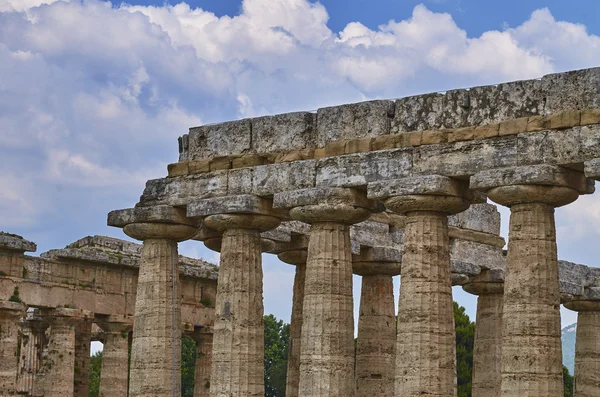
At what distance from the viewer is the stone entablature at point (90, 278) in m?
54.4

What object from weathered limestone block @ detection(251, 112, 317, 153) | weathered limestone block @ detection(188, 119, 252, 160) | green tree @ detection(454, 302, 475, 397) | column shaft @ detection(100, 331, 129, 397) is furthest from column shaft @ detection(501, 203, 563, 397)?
green tree @ detection(454, 302, 475, 397)

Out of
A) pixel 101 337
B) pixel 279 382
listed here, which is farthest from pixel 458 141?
pixel 279 382

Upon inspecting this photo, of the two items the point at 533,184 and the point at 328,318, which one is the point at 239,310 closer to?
the point at 328,318

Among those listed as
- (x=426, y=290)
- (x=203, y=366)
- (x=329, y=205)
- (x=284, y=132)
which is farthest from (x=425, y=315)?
(x=203, y=366)

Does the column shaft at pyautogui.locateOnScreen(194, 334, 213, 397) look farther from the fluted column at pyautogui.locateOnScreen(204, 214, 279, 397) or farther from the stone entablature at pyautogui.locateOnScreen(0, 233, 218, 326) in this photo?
the fluted column at pyautogui.locateOnScreen(204, 214, 279, 397)

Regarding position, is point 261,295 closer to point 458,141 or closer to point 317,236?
point 317,236

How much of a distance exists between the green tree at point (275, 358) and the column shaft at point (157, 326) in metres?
67.7

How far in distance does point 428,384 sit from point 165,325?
10465 mm

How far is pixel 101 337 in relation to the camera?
219ft

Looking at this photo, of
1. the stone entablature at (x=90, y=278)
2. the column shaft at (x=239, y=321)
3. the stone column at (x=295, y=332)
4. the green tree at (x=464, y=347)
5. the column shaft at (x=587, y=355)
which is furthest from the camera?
the green tree at (x=464, y=347)

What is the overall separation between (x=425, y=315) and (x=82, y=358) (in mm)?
28824

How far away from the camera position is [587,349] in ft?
173

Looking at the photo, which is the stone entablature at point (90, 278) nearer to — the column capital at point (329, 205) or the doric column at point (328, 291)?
the column capital at point (329, 205)

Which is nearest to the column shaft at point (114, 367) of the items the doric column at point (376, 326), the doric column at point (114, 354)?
the doric column at point (114, 354)
